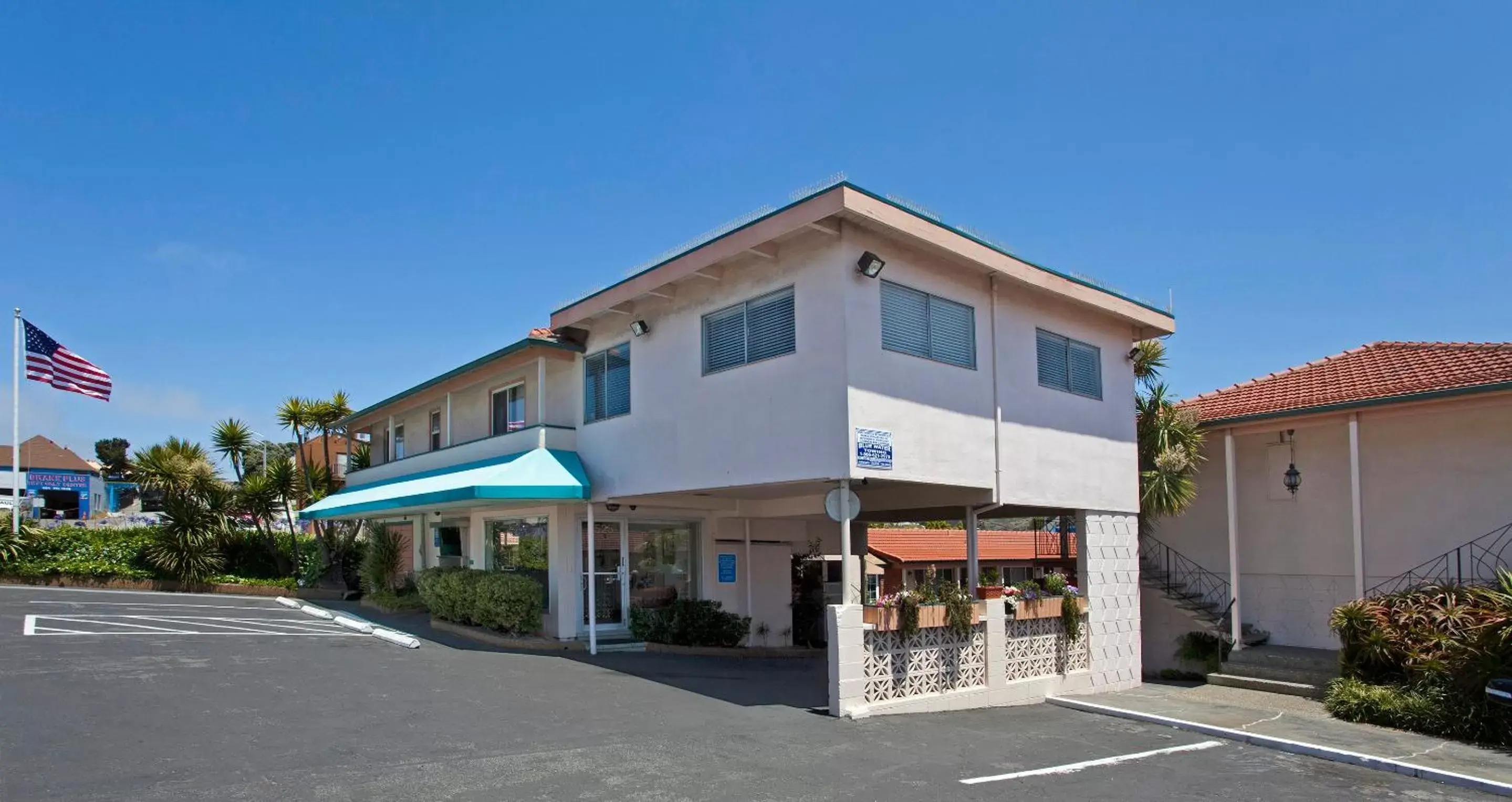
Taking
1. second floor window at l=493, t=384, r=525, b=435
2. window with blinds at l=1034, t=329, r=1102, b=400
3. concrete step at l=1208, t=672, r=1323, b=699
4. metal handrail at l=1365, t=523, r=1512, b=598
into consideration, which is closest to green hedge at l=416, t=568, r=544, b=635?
second floor window at l=493, t=384, r=525, b=435

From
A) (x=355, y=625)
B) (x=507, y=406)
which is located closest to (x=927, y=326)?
(x=507, y=406)

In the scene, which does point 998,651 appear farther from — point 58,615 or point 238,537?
point 238,537

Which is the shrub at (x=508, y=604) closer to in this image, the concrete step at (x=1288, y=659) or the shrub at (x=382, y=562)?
the shrub at (x=382, y=562)

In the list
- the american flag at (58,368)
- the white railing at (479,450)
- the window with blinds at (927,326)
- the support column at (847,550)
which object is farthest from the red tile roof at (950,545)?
the american flag at (58,368)

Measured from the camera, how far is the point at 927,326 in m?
13.2

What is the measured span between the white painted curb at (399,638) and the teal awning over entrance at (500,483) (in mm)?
A: 2354

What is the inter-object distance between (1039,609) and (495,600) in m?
8.89

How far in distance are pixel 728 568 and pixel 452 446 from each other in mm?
6627

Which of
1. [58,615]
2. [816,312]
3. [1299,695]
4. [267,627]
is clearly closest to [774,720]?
[816,312]

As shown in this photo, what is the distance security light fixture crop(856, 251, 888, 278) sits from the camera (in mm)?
12055

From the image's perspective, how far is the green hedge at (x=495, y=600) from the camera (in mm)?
16828

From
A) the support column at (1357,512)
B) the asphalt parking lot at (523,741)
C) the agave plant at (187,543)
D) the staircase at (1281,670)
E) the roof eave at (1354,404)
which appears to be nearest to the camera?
the asphalt parking lot at (523,741)

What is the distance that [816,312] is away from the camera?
12.3 metres

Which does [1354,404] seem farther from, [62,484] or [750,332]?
[62,484]
